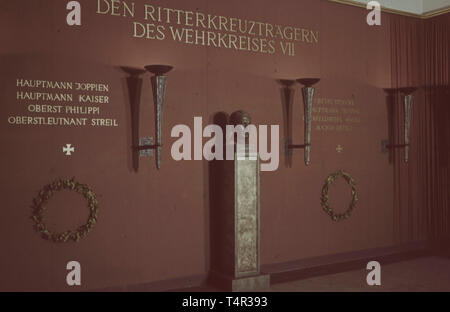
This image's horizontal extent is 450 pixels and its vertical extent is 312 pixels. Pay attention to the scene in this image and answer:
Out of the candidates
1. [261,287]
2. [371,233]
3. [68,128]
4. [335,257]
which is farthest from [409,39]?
[68,128]

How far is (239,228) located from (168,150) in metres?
0.95

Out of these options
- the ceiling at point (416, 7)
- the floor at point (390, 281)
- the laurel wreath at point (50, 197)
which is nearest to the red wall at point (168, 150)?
the laurel wreath at point (50, 197)

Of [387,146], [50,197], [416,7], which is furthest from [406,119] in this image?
[50,197]

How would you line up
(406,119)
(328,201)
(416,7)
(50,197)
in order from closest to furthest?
(50,197) < (328,201) < (406,119) < (416,7)

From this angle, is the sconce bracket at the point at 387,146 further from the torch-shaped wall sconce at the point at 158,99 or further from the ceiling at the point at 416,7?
the torch-shaped wall sconce at the point at 158,99

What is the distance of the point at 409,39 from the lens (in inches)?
236

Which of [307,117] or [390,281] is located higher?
[307,117]

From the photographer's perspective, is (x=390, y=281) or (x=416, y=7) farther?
(x=416, y=7)

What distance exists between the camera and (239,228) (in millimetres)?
4324

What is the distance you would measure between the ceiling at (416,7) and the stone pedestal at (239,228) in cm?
268

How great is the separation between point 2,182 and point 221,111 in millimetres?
2027

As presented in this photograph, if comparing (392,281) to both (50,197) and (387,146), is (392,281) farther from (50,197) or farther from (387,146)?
(50,197)

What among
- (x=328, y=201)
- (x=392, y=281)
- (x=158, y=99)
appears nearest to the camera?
(x=158, y=99)

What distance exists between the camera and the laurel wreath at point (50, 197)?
12.4ft
